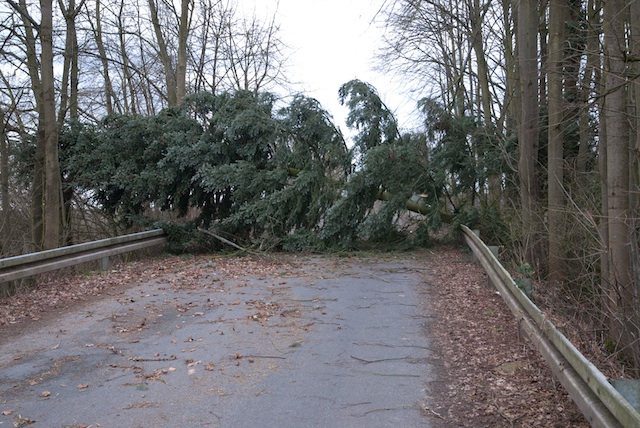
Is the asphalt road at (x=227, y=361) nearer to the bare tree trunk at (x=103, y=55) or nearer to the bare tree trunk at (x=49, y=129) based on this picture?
the bare tree trunk at (x=49, y=129)

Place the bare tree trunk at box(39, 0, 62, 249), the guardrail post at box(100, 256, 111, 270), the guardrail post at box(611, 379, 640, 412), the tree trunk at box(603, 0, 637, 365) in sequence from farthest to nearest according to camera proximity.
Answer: the bare tree trunk at box(39, 0, 62, 249)
the guardrail post at box(100, 256, 111, 270)
the tree trunk at box(603, 0, 637, 365)
the guardrail post at box(611, 379, 640, 412)

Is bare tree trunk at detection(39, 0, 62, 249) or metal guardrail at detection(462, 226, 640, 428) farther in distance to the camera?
bare tree trunk at detection(39, 0, 62, 249)

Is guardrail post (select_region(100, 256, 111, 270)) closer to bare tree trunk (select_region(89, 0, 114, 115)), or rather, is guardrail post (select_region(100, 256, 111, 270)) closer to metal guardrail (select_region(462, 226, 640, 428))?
metal guardrail (select_region(462, 226, 640, 428))

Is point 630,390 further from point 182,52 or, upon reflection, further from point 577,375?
point 182,52

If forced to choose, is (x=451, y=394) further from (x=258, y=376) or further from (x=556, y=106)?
(x=556, y=106)

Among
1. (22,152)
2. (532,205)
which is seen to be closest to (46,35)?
(22,152)

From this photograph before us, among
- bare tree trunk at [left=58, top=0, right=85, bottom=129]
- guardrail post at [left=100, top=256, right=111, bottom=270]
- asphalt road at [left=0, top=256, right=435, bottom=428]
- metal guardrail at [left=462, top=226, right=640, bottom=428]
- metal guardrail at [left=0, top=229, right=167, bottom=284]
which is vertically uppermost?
bare tree trunk at [left=58, top=0, right=85, bottom=129]

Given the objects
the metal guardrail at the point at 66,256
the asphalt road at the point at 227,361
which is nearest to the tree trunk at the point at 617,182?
the asphalt road at the point at 227,361

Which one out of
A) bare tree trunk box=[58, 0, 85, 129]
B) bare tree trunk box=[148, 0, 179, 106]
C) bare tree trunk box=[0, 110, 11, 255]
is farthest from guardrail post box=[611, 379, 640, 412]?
bare tree trunk box=[148, 0, 179, 106]

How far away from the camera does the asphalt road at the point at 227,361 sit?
17.4ft

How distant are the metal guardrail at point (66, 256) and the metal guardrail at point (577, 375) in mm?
7370

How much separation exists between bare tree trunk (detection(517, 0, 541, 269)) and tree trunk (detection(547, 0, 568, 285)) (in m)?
0.88

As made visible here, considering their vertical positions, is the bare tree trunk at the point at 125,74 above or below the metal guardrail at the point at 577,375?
above

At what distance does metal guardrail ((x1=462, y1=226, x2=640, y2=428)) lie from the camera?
3927 millimetres
